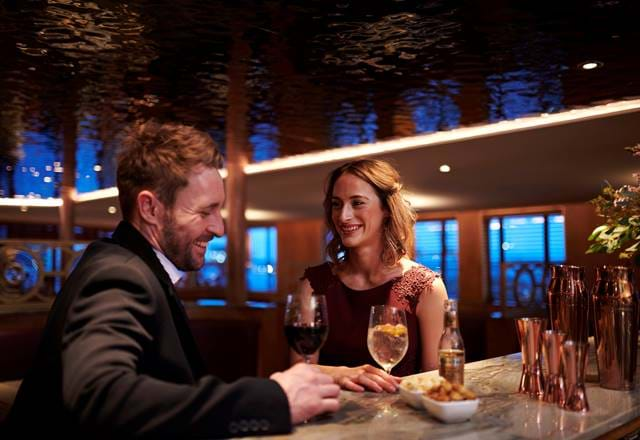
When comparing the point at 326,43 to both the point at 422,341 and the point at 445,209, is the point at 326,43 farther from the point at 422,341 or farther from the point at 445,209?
the point at 445,209

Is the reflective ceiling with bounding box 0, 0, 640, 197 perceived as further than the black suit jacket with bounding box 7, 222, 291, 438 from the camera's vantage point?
Yes

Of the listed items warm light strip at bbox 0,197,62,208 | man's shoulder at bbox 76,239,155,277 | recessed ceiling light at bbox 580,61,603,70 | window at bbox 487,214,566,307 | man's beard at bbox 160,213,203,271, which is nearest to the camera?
man's shoulder at bbox 76,239,155,277

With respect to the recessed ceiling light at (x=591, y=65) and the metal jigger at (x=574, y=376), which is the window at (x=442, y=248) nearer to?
the recessed ceiling light at (x=591, y=65)

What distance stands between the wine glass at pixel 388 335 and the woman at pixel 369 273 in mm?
642

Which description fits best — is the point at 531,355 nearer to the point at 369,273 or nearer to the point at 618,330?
the point at 618,330

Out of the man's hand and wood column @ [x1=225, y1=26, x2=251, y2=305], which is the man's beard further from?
wood column @ [x1=225, y1=26, x2=251, y2=305]

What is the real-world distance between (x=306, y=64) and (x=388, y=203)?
1935mm

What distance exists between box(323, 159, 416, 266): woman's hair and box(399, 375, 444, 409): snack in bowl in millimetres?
1130

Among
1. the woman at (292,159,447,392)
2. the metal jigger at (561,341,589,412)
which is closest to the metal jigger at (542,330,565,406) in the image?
the metal jigger at (561,341,589,412)

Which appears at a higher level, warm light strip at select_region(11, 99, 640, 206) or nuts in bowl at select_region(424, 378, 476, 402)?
warm light strip at select_region(11, 99, 640, 206)

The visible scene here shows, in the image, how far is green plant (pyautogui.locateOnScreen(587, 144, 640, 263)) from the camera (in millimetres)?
2455

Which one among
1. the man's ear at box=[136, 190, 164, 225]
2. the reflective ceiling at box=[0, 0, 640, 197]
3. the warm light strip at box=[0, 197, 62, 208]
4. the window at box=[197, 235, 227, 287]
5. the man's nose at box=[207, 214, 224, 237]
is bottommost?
the window at box=[197, 235, 227, 287]

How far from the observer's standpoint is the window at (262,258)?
1848cm

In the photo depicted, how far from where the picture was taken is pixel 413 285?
255 cm
